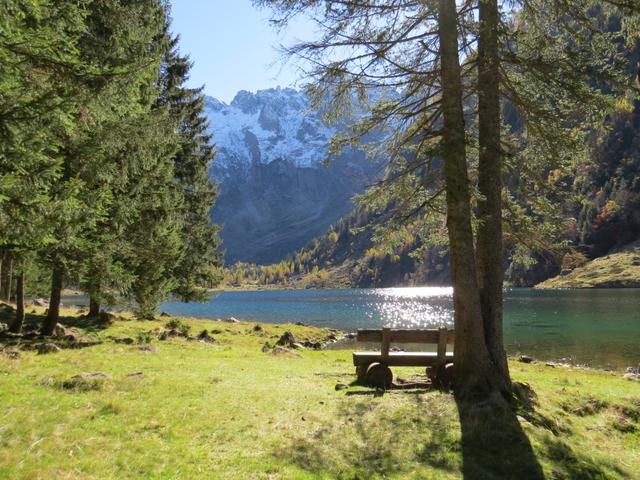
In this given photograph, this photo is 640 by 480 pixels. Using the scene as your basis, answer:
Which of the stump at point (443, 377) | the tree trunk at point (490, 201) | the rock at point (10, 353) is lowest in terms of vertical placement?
the stump at point (443, 377)

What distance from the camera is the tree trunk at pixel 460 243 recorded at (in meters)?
10.3

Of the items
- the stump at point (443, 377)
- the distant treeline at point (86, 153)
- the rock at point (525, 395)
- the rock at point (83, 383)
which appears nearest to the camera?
the distant treeline at point (86, 153)

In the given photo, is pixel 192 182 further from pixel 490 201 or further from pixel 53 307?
pixel 490 201

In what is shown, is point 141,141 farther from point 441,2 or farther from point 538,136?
point 538,136

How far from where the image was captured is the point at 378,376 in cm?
1270

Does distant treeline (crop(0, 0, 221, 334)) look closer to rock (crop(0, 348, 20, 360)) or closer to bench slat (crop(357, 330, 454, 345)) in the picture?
rock (crop(0, 348, 20, 360))

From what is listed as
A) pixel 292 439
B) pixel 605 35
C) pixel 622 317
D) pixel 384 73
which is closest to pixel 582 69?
pixel 605 35

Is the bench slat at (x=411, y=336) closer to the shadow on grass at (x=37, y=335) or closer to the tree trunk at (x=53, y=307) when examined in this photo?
the shadow on grass at (x=37, y=335)

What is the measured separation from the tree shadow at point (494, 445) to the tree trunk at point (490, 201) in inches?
69.0

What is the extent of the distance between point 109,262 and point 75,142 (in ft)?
17.1

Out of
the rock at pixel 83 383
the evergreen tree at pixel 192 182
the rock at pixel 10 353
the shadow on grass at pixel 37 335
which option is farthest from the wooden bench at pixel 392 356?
the evergreen tree at pixel 192 182

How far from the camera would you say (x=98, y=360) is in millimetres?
14352

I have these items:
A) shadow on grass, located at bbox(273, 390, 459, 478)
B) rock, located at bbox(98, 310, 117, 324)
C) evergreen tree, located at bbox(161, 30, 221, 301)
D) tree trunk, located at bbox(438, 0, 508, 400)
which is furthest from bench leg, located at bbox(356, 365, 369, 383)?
evergreen tree, located at bbox(161, 30, 221, 301)

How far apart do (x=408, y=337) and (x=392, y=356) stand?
2.30ft
